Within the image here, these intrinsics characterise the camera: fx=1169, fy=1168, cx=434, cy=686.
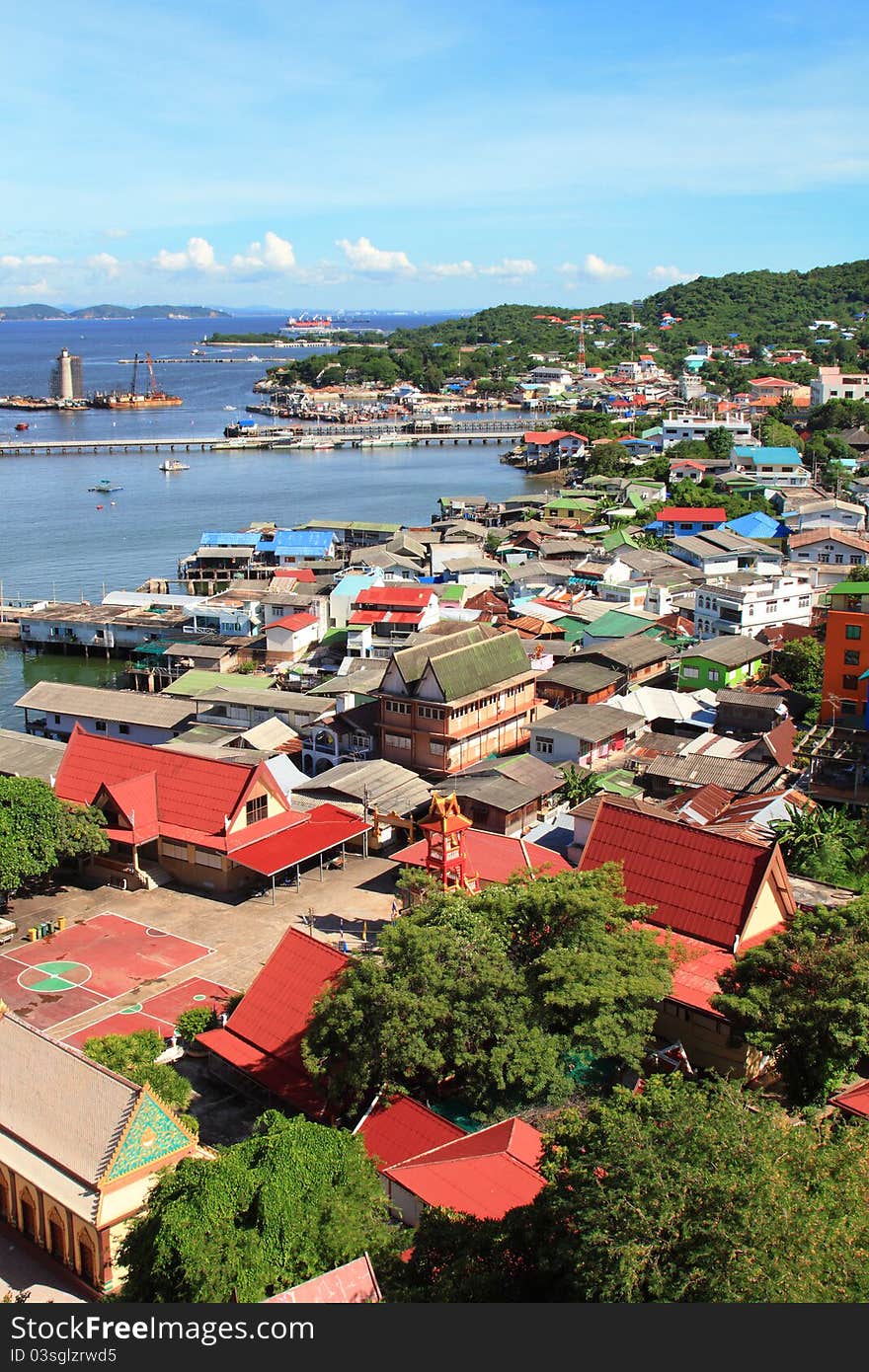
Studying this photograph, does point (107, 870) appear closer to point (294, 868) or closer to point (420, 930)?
point (294, 868)

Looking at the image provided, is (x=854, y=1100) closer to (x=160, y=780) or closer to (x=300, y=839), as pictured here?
(x=300, y=839)

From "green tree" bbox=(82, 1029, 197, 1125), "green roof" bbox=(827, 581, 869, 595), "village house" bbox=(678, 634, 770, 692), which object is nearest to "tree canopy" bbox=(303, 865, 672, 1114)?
"green tree" bbox=(82, 1029, 197, 1125)

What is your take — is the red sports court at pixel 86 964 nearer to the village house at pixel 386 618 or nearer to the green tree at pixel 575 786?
the green tree at pixel 575 786

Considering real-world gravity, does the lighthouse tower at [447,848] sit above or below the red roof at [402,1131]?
above

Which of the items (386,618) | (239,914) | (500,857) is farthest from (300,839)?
(386,618)

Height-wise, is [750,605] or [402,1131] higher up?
[750,605]

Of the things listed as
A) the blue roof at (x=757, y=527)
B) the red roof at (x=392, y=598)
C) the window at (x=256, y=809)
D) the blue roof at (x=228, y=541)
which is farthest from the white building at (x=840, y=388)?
the window at (x=256, y=809)

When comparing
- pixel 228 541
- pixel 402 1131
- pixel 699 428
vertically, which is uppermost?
pixel 699 428

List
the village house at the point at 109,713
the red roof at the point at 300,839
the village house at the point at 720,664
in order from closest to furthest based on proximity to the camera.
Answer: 1. the red roof at the point at 300,839
2. the village house at the point at 109,713
3. the village house at the point at 720,664
